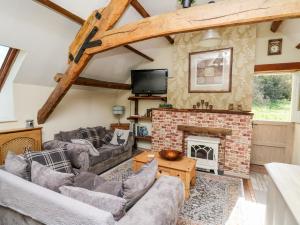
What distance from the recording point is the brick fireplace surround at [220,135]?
364cm

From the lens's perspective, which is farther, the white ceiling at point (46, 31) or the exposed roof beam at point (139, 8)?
the exposed roof beam at point (139, 8)

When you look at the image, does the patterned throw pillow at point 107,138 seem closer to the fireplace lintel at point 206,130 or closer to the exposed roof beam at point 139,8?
the fireplace lintel at point 206,130

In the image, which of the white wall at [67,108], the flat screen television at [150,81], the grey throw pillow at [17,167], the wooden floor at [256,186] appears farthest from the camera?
the flat screen television at [150,81]

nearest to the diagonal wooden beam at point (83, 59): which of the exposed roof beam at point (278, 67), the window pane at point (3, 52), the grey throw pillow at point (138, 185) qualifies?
the window pane at point (3, 52)

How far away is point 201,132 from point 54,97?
10.5 ft

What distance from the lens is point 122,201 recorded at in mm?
1391

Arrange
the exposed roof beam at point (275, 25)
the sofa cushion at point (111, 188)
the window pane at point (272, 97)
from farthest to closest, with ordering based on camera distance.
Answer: the window pane at point (272, 97) → the exposed roof beam at point (275, 25) → the sofa cushion at point (111, 188)

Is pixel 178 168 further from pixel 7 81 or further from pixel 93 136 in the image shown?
pixel 7 81

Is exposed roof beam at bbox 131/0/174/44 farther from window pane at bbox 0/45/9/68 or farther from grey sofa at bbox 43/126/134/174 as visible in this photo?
grey sofa at bbox 43/126/134/174

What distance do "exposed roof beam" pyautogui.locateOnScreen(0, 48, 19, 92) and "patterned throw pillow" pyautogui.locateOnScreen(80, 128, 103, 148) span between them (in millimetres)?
1749

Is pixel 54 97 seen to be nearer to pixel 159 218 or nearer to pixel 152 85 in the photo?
pixel 152 85

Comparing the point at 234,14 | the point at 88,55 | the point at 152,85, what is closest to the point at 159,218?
the point at 234,14

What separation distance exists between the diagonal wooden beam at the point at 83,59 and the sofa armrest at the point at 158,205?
213 cm

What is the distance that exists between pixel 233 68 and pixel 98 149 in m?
3.51
